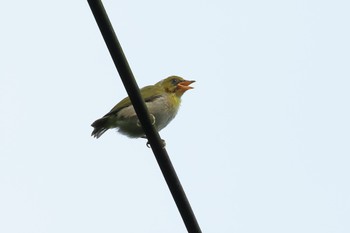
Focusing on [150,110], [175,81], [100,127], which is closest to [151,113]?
[150,110]

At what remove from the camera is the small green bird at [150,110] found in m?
7.06

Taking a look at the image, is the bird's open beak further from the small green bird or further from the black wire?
the black wire

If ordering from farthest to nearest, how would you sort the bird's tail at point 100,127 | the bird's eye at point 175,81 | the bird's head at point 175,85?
1. the bird's eye at point 175,81
2. the bird's head at point 175,85
3. the bird's tail at point 100,127

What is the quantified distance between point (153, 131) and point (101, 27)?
2.74ft

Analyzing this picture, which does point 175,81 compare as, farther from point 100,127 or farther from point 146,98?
point 100,127

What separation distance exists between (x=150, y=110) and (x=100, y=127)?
80 cm

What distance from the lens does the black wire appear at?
298cm

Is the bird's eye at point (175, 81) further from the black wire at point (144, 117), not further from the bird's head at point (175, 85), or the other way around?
the black wire at point (144, 117)

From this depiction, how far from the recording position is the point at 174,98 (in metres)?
7.84

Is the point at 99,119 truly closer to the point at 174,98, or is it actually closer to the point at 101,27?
the point at 174,98

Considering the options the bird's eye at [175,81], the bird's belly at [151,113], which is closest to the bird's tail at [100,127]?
the bird's belly at [151,113]

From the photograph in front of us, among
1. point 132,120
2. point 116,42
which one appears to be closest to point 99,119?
point 132,120

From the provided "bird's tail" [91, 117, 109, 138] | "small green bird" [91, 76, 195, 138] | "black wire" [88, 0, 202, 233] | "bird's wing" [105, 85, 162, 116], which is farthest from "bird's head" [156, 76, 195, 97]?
"black wire" [88, 0, 202, 233]

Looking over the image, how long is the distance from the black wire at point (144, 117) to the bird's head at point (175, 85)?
4.40m
